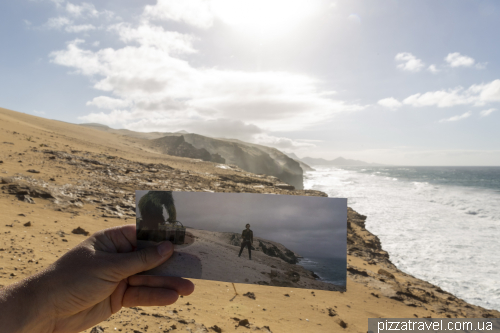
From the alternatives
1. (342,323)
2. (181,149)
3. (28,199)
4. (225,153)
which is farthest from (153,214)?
(225,153)

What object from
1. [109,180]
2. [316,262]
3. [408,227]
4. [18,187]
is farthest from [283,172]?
[316,262]

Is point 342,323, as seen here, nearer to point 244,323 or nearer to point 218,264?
point 244,323

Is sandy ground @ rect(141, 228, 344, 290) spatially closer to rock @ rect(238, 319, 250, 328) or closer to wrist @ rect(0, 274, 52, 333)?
wrist @ rect(0, 274, 52, 333)

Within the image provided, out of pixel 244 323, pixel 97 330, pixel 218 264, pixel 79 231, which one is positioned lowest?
pixel 244 323

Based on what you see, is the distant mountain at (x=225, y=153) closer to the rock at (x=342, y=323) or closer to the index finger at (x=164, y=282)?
the rock at (x=342, y=323)

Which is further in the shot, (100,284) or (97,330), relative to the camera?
(97,330)
